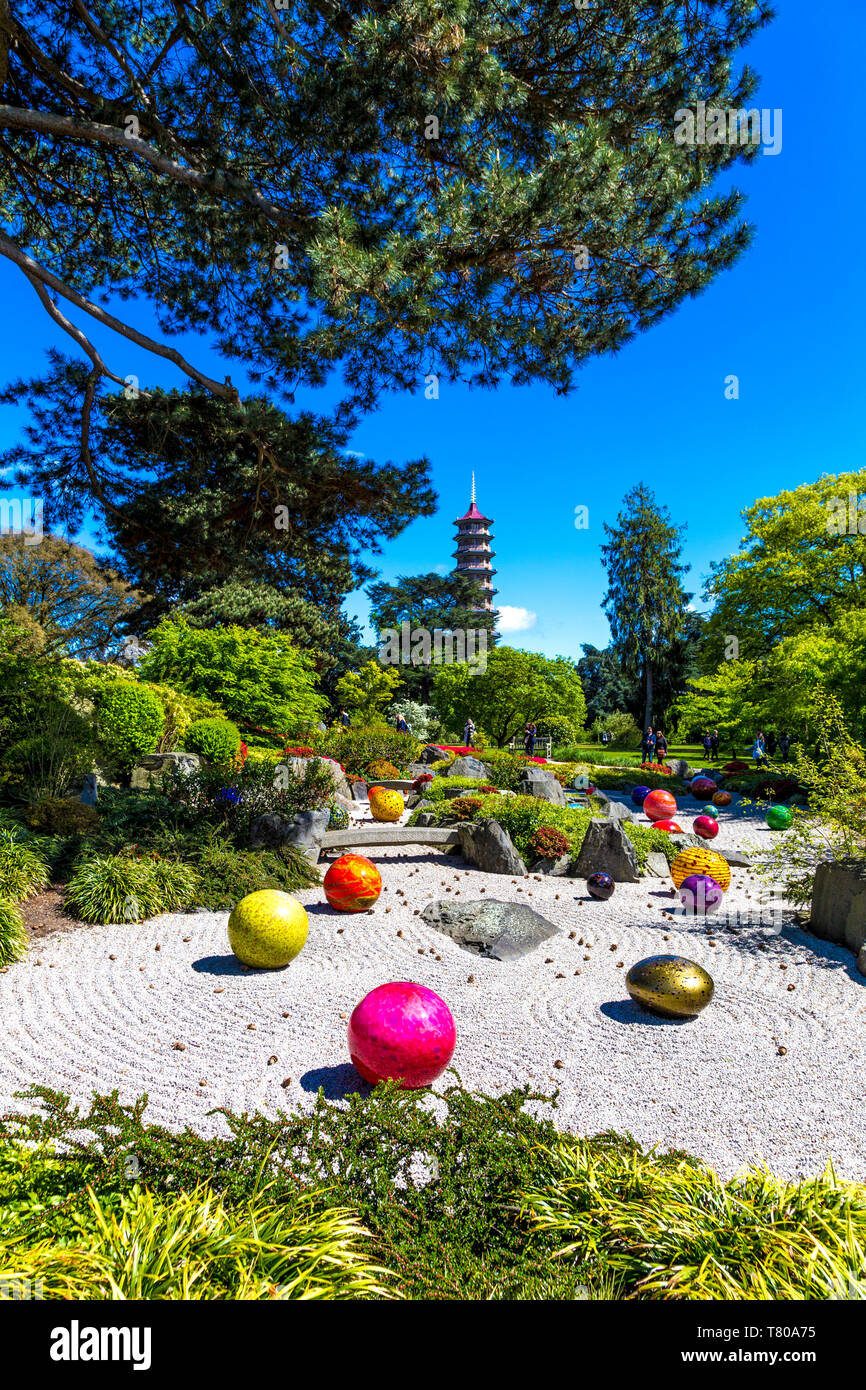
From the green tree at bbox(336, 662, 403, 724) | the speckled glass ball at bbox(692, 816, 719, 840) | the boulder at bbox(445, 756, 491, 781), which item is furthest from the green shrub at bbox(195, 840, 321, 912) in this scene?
the green tree at bbox(336, 662, 403, 724)

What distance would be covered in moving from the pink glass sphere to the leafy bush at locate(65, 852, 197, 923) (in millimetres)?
4431

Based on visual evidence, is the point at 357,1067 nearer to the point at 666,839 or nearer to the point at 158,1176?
the point at 158,1176

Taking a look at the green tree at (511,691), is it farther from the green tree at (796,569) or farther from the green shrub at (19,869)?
the green shrub at (19,869)

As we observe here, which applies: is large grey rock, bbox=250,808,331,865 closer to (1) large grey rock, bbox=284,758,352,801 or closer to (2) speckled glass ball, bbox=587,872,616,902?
(1) large grey rock, bbox=284,758,352,801

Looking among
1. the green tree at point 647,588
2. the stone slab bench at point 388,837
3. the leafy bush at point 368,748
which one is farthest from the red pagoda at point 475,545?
the stone slab bench at point 388,837

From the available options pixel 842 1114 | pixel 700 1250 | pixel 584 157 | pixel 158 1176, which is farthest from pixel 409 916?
pixel 584 157

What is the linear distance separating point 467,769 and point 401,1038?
48.2 feet

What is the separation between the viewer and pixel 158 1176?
275 centimetres

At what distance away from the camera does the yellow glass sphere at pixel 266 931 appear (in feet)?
19.8

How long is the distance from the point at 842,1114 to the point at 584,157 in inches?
296

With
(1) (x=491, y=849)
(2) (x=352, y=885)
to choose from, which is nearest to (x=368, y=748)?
(1) (x=491, y=849)

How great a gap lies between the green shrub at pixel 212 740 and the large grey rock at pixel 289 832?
448 cm

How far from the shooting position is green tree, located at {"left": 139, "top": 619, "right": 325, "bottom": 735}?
1548 cm

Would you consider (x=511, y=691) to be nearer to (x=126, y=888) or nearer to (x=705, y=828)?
(x=705, y=828)
